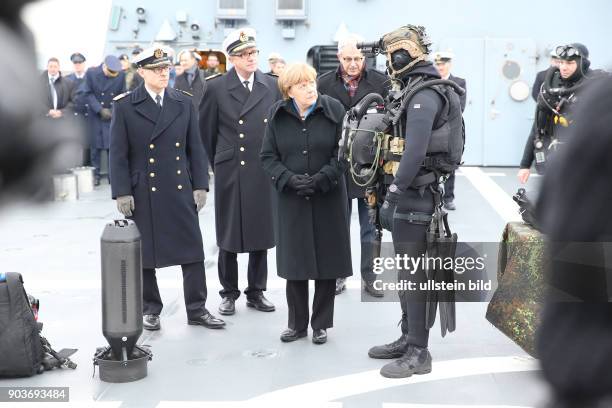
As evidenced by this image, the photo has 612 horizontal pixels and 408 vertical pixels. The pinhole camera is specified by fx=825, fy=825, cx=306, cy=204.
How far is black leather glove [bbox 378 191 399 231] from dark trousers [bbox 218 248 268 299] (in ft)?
5.36

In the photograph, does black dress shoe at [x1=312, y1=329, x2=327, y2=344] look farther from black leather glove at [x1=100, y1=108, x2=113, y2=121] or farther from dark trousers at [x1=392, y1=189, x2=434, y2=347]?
black leather glove at [x1=100, y1=108, x2=113, y2=121]

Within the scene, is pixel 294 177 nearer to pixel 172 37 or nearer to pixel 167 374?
pixel 167 374

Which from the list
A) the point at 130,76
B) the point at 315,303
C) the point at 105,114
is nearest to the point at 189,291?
the point at 315,303

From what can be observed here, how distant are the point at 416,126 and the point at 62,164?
12.6ft

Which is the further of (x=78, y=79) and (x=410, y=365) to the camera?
(x=78, y=79)

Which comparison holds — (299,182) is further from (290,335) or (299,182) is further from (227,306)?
(227,306)

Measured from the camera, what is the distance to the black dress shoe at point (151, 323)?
6.00 metres

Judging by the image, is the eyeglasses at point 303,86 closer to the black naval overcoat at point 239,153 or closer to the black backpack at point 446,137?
the black naval overcoat at point 239,153

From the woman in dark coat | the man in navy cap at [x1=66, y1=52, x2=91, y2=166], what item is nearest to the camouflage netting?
the woman in dark coat

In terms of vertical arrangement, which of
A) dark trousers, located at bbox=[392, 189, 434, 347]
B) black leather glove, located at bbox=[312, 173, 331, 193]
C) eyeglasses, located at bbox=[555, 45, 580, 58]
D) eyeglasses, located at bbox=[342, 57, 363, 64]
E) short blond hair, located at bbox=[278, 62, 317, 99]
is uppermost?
eyeglasses, located at bbox=[555, 45, 580, 58]

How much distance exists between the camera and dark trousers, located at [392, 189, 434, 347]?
192 inches

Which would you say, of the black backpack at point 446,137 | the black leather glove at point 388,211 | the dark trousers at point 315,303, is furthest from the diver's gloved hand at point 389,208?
the dark trousers at point 315,303

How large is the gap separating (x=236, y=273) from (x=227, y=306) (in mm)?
274

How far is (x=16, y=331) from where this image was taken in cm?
484
